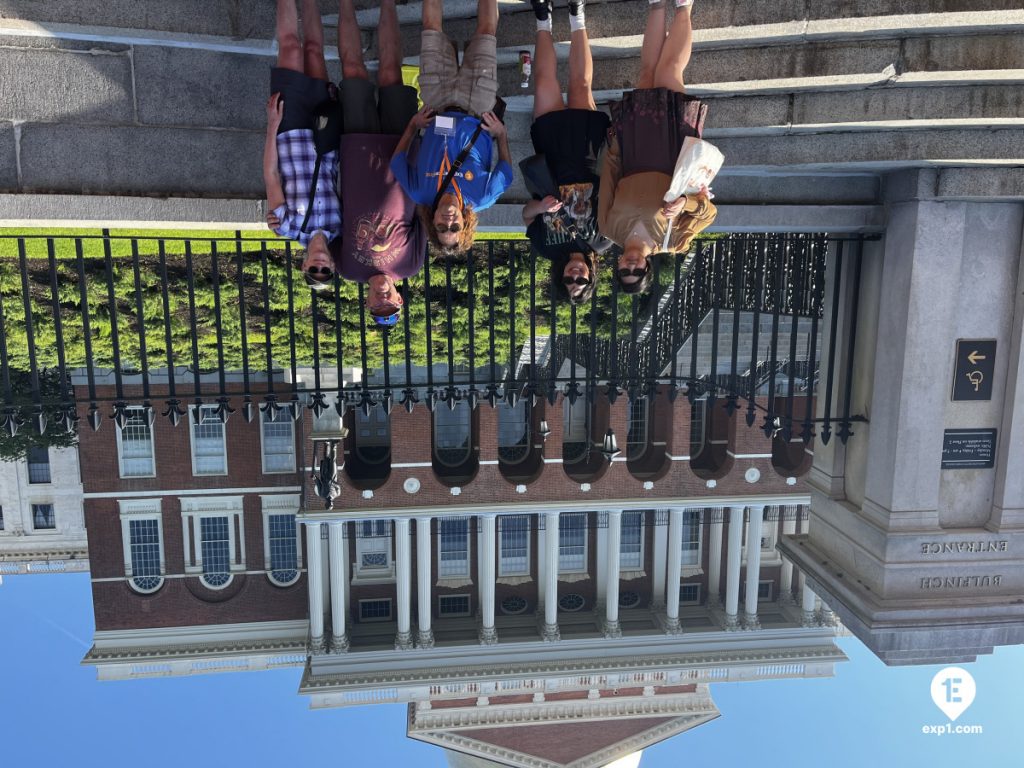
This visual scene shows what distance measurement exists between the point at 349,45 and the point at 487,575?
62.3 feet

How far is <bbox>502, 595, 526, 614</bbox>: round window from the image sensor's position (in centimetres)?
2456

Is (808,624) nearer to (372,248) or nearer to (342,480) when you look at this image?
(342,480)

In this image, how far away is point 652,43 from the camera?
5.27 m

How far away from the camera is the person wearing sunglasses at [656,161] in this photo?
5.04 m

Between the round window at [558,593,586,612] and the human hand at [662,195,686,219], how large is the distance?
21.9 metres

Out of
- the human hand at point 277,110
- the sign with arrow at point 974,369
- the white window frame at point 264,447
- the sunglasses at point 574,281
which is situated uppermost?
the human hand at point 277,110

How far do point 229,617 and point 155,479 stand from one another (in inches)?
209

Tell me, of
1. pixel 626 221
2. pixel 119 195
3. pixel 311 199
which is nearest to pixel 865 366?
pixel 626 221

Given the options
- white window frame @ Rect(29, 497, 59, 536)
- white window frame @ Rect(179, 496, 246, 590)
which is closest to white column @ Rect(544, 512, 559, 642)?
white window frame @ Rect(179, 496, 246, 590)

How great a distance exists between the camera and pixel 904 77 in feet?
18.6

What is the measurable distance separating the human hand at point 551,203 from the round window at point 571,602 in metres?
21.6

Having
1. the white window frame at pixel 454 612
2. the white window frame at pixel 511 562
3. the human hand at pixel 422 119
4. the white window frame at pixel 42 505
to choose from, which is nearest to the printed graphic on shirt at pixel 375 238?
the human hand at pixel 422 119

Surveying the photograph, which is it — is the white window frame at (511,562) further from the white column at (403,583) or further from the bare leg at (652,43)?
the bare leg at (652,43)

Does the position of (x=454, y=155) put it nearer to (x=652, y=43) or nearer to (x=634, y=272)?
(x=634, y=272)
